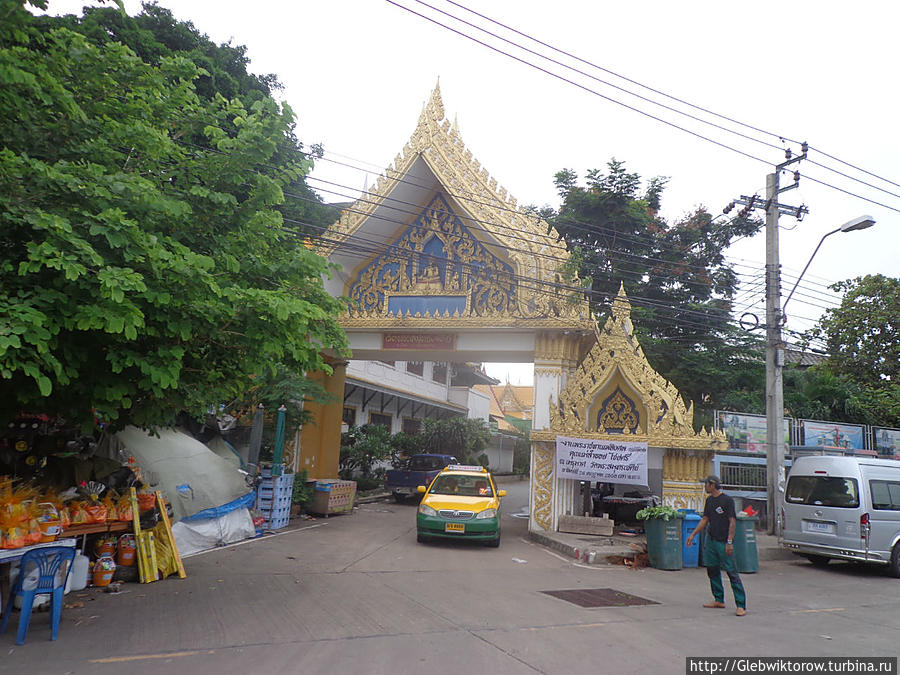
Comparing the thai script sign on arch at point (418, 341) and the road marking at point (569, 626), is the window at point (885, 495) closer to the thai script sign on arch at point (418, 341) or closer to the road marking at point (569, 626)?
the road marking at point (569, 626)

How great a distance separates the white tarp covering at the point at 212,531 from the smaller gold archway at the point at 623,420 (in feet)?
20.3

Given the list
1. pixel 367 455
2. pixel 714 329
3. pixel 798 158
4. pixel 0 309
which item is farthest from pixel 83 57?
pixel 714 329

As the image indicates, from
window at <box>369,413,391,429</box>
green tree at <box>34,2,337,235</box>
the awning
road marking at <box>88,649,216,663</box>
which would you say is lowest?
road marking at <box>88,649,216,663</box>

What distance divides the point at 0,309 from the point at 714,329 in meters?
21.5

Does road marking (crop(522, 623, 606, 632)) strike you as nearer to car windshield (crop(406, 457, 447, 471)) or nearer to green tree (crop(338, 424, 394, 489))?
car windshield (crop(406, 457, 447, 471))

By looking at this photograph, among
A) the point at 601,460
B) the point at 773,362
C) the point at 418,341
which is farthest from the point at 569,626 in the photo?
the point at 773,362

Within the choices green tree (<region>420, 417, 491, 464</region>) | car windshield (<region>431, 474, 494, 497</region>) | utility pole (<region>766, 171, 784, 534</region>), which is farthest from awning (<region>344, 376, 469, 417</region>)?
utility pole (<region>766, 171, 784, 534</region>)

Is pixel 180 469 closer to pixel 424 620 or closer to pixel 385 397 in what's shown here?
pixel 424 620

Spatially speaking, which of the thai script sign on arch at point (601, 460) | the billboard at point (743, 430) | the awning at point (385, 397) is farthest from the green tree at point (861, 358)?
the awning at point (385, 397)

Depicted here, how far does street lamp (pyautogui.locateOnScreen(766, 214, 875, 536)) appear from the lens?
1372cm

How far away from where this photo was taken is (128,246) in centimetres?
501

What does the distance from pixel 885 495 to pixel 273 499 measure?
11.9m

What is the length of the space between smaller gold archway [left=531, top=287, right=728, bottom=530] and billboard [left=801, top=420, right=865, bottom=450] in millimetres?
6971

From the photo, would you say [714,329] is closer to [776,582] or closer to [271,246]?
[776,582]
